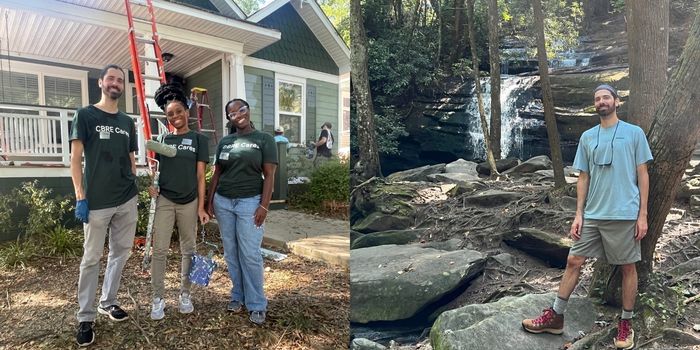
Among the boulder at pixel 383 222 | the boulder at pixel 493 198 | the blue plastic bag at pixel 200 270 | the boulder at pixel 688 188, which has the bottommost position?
the blue plastic bag at pixel 200 270

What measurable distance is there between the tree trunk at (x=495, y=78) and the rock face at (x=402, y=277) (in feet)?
1.80

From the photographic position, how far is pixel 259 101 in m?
2.60

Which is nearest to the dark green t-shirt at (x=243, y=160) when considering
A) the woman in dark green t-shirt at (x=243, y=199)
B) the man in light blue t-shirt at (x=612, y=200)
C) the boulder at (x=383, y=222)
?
the woman in dark green t-shirt at (x=243, y=199)

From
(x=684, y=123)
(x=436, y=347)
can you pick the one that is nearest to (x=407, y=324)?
(x=436, y=347)

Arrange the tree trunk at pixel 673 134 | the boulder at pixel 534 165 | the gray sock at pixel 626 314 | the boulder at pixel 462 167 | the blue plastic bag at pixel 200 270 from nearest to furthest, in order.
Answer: the tree trunk at pixel 673 134 < the gray sock at pixel 626 314 < the boulder at pixel 534 165 < the boulder at pixel 462 167 < the blue plastic bag at pixel 200 270

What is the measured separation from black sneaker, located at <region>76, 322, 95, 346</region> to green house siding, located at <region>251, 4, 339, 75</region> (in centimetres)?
178

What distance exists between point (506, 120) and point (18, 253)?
8.51 ft

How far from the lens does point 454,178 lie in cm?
206

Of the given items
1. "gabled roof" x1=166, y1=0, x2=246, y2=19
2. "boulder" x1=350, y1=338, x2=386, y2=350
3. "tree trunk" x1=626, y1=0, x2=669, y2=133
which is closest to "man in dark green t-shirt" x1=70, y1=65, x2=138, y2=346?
"gabled roof" x1=166, y1=0, x2=246, y2=19

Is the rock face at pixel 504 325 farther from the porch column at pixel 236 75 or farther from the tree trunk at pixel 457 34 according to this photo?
the porch column at pixel 236 75

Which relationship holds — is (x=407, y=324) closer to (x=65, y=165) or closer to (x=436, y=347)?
(x=436, y=347)

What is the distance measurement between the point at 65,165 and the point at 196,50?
98 cm

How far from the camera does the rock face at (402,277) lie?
78.8 inches

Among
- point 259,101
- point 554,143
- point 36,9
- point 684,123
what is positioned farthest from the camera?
point 259,101
